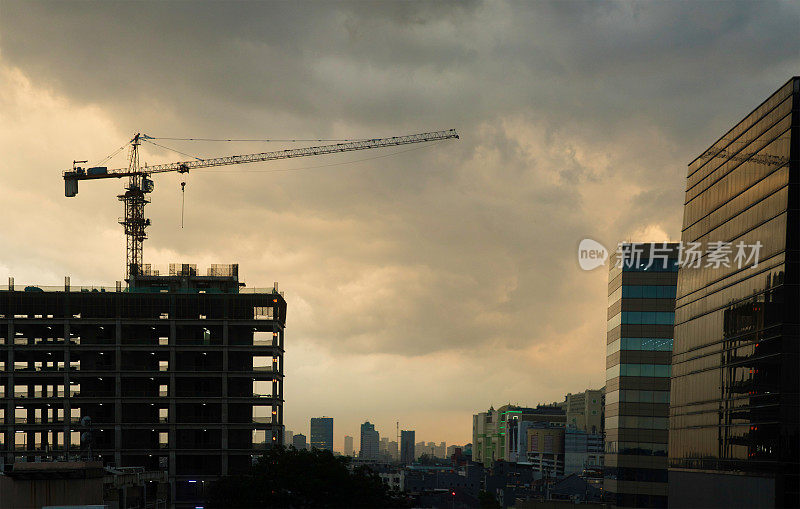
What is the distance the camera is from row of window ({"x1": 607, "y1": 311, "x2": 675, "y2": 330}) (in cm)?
11025

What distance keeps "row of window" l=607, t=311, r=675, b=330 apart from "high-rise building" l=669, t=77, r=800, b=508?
50.4 feet

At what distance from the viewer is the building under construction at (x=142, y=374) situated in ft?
472

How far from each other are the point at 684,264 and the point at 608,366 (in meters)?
27.9

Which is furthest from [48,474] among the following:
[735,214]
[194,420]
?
[194,420]

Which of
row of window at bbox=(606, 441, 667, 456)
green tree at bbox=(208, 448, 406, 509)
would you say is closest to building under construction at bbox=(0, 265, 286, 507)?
row of window at bbox=(606, 441, 667, 456)

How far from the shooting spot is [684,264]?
9456 centimetres

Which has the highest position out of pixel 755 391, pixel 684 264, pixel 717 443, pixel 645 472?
pixel 684 264

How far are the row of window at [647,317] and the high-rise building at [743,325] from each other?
15350 mm

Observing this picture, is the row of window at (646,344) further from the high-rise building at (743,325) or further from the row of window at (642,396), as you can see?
the high-rise building at (743,325)

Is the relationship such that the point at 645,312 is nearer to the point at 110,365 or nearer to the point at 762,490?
the point at 762,490

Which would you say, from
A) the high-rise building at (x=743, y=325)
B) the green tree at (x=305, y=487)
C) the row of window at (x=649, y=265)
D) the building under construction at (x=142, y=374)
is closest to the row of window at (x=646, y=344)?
the row of window at (x=649, y=265)

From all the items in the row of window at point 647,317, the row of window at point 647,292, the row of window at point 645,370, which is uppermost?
the row of window at point 647,292

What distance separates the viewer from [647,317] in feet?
364

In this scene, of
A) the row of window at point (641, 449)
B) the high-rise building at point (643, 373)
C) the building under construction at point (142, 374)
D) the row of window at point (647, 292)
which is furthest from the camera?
the building under construction at point (142, 374)
